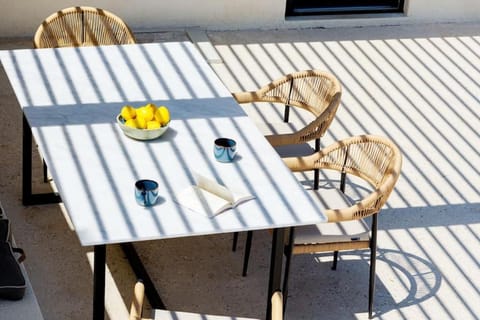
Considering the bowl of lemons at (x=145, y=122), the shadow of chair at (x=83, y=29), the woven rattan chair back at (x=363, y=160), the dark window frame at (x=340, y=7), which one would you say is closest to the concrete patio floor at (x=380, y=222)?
the dark window frame at (x=340, y=7)

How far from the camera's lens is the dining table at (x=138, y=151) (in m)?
5.08

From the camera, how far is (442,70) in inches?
356

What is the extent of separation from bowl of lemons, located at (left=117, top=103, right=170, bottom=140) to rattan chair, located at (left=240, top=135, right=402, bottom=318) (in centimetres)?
73

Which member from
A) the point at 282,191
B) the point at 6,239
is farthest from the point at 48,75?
the point at 282,191

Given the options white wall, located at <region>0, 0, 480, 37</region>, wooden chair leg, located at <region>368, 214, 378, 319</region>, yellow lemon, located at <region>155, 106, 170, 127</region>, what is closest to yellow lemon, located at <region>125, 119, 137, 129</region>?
yellow lemon, located at <region>155, 106, 170, 127</region>

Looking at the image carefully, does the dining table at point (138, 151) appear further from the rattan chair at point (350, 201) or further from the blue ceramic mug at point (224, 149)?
the rattan chair at point (350, 201)

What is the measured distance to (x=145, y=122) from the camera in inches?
225

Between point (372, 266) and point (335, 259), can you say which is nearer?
point (372, 266)

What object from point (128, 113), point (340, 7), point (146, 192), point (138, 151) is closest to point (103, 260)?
point (146, 192)

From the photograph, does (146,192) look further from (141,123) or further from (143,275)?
(143,275)

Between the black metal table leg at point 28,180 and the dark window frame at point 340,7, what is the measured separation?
3.79 meters

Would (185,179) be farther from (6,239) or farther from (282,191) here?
(6,239)

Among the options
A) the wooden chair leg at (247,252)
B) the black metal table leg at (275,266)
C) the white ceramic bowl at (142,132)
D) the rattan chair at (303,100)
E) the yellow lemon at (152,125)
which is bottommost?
the black metal table leg at (275,266)

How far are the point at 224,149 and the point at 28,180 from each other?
1577mm
